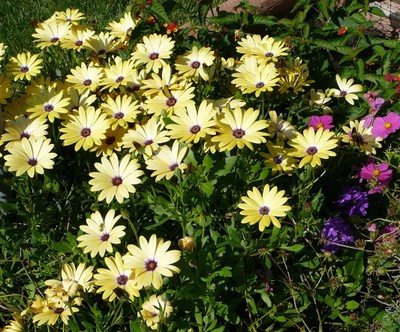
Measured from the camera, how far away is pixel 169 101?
2461mm

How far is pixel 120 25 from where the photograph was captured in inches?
125

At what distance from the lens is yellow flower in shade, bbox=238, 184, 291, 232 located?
205 centimetres

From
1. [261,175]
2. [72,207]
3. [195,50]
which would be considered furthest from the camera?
[195,50]

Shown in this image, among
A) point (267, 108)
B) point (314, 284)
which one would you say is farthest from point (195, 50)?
point (314, 284)

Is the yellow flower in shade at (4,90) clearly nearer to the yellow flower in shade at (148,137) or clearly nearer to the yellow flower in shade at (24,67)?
the yellow flower in shade at (24,67)

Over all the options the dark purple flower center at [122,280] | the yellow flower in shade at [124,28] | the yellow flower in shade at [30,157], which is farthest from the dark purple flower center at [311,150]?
the yellow flower in shade at [124,28]

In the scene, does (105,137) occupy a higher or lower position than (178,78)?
lower

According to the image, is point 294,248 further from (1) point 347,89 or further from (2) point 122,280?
(1) point 347,89

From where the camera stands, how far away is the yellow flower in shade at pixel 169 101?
2.41 m

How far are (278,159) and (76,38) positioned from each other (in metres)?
1.12

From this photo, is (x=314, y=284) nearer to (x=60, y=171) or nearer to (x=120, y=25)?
(x=60, y=171)

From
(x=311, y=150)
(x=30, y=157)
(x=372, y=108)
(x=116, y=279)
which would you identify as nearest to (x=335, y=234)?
(x=311, y=150)

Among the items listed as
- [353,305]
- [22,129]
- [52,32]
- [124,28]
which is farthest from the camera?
[124,28]

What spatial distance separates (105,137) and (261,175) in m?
0.56
